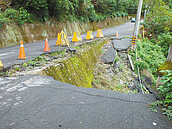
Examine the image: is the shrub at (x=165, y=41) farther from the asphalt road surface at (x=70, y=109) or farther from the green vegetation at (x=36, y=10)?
the asphalt road surface at (x=70, y=109)

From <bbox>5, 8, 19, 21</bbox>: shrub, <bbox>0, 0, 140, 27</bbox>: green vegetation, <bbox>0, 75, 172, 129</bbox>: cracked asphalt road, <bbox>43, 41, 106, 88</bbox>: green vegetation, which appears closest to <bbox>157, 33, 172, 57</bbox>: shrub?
<bbox>43, 41, 106, 88</bbox>: green vegetation

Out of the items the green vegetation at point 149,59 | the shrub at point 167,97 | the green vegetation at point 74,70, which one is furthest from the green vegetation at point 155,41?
the shrub at point 167,97

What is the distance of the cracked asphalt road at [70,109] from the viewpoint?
2.63 metres

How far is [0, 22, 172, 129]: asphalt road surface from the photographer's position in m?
2.62

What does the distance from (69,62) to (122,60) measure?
19.4ft

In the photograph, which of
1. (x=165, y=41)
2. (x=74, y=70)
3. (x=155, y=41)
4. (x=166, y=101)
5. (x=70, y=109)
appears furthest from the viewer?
(x=155, y=41)

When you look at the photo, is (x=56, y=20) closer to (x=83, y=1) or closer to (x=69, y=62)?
(x=83, y=1)

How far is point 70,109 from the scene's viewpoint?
305cm

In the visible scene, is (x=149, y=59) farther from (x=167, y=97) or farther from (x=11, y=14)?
(x=11, y=14)

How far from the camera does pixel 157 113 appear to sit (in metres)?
3.07

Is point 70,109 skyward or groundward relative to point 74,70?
skyward

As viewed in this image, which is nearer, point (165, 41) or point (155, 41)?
point (165, 41)

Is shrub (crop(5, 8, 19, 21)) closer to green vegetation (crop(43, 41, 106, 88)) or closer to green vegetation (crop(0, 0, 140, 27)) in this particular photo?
green vegetation (crop(0, 0, 140, 27))

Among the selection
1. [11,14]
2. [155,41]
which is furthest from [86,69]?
[155,41]
